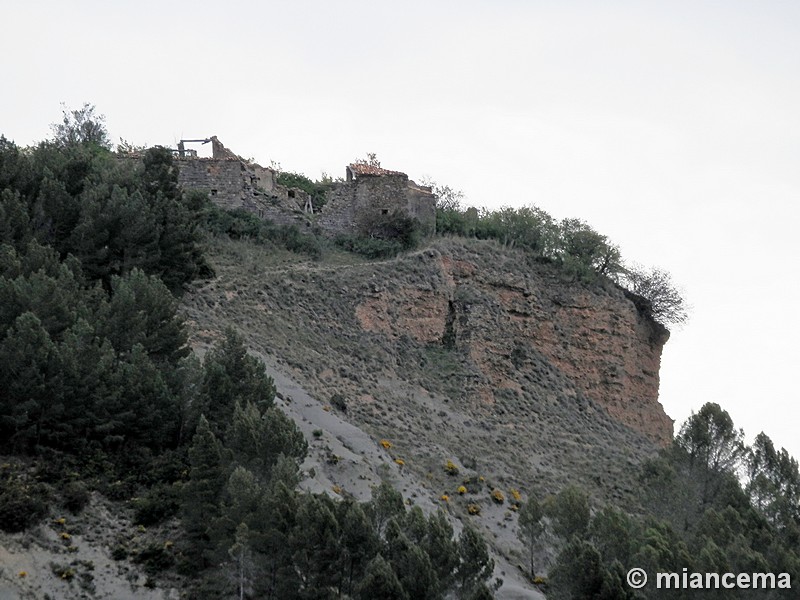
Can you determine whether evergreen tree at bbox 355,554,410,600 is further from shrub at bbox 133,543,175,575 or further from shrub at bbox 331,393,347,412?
shrub at bbox 331,393,347,412

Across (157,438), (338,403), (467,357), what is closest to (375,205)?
(467,357)

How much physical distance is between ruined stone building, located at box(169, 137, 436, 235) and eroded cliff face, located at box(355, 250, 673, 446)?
3032 mm

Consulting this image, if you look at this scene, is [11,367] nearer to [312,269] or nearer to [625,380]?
[312,269]

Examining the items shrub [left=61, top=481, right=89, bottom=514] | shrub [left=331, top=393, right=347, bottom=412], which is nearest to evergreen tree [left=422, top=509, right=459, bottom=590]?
shrub [left=61, top=481, right=89, bottom=514]

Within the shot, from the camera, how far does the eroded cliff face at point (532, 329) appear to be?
154ft

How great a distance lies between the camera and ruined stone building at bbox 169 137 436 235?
51.2m

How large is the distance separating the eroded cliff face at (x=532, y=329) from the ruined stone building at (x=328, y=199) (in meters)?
3.03

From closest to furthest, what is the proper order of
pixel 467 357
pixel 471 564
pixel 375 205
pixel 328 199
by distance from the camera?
pixel 471 564, pixel 467 357, pixel 375 205, pixel 328 199

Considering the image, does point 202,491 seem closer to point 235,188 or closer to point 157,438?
point 157,438

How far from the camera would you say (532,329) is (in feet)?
164

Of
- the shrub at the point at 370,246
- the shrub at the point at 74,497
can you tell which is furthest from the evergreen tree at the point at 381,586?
the shrub at the point at 370,246

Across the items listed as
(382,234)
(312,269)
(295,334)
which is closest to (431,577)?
(295,334)

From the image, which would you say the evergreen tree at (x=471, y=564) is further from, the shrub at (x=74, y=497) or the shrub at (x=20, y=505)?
the shrub at (x=20, y=505)

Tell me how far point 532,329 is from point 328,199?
9.07m
